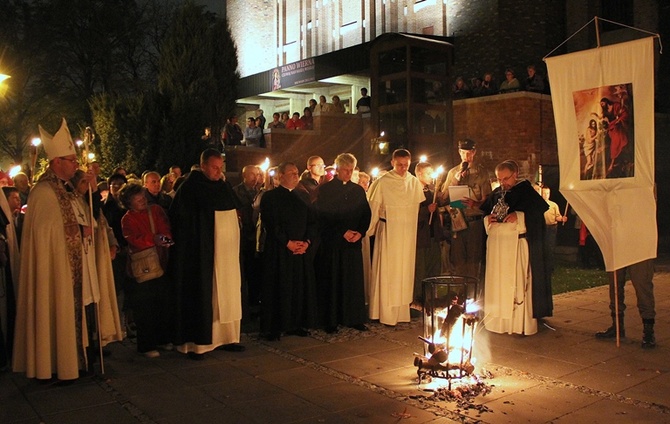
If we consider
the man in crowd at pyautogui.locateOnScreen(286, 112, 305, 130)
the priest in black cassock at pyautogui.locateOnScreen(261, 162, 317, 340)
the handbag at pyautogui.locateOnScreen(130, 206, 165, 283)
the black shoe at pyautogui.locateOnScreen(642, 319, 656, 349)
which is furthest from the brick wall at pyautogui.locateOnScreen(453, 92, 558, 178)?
the handbag at pyautogui.locateOnScreen(130, 206, 165, 283)

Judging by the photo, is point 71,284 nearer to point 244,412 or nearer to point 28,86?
point 244,412

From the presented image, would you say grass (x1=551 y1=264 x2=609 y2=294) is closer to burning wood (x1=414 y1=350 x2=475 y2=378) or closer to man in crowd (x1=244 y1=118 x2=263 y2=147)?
burning wood (x1=414 y1=350 x2=475 y2=378)

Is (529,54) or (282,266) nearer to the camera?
(282,266)

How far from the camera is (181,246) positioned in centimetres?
680

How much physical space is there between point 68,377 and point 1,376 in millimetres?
936

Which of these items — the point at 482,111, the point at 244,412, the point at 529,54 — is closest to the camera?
the point at 244,412

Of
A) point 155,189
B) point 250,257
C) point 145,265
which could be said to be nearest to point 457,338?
point 145,265

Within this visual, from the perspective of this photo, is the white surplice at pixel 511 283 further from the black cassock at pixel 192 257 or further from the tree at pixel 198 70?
the tree at pixel 198 70

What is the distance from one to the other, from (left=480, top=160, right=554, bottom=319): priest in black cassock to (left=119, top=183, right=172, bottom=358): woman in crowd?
3843mm

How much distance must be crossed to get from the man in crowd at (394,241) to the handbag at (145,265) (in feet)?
9.01

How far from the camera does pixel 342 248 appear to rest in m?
7.91

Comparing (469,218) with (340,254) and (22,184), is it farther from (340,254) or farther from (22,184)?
(22,184)

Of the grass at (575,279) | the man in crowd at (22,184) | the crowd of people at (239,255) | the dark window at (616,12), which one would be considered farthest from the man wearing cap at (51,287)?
the dark window at (616,12)

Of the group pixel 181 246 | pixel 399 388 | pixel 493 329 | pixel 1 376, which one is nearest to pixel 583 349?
pixel 493 329
